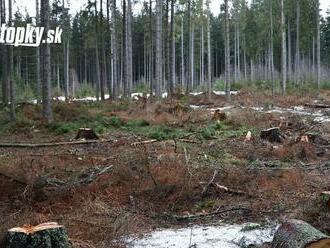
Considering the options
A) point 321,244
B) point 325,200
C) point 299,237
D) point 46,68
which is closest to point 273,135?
point 325,200

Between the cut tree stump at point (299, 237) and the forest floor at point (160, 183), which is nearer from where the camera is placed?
the cut tree stump at point (299, 237)

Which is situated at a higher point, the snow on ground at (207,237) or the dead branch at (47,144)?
the dead branch at (47,144)

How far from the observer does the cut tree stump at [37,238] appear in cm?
523

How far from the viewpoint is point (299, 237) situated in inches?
205

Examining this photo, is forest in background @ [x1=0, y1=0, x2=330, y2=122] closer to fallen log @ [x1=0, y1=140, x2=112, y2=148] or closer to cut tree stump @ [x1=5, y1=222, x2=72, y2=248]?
fallen log @ [x1=0, y1=140, x2=112, y2=148]

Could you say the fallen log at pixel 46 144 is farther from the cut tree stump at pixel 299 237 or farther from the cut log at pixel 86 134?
the cut tree stump at pixel 299 237

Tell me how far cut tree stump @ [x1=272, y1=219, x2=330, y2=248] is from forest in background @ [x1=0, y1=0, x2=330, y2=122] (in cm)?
1241

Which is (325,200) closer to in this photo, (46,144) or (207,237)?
(207,237)

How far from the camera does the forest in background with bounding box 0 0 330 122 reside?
2509cm

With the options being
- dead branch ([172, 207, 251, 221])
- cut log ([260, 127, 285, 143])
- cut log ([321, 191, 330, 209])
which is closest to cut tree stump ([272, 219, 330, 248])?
cut log ([321, 191, 330, 209])

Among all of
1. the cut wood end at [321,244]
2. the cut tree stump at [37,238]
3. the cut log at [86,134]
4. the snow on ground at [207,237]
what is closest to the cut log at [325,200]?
the snow on ground at [207,237]

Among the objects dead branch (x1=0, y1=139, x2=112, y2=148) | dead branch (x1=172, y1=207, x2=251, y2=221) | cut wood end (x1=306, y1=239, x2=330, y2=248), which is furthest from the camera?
dead branch (x1=0, y1=139, x2=112, y2=148)

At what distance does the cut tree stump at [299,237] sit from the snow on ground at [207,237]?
53 cm

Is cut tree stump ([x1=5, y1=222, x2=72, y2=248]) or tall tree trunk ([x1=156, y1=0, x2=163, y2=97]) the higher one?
tall tree trunk ([x1=156, y1=0, x2=163, y2=97])
